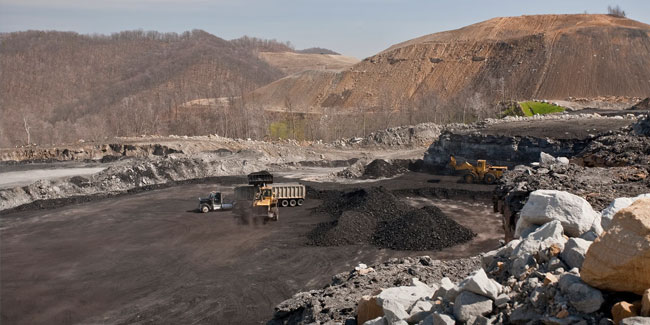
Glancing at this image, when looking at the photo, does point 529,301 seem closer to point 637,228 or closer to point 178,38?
point 637,228

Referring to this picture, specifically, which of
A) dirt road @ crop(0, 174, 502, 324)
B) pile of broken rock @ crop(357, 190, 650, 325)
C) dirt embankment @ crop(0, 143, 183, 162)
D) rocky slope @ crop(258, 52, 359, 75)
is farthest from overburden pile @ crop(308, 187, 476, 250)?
rocky slope @ crop(258, 52, 359, 75)

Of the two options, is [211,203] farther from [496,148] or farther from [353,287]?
[496,148]

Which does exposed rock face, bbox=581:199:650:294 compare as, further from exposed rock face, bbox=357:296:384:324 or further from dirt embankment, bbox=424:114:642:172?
dirt embankment, bbox=424:114:642:172

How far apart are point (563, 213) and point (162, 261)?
15.2 meters

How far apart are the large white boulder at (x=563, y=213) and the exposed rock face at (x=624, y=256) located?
146 centimetres

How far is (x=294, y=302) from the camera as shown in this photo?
10.7 metres

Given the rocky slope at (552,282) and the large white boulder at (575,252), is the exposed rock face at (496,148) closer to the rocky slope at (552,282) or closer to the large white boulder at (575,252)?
the rocky slope at (552,282)

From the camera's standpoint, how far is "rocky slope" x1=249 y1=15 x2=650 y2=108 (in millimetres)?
69625

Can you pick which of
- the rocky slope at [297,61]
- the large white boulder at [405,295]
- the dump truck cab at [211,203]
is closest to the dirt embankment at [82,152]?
the dump truck cab at [211,203]

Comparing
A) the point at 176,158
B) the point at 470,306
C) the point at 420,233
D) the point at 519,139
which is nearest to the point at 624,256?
the point at 470,306

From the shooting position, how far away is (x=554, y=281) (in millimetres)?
5957

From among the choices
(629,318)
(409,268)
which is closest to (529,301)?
(629,318)

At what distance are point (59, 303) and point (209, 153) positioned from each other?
28.3 m

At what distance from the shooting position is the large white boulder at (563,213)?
7328 mm
